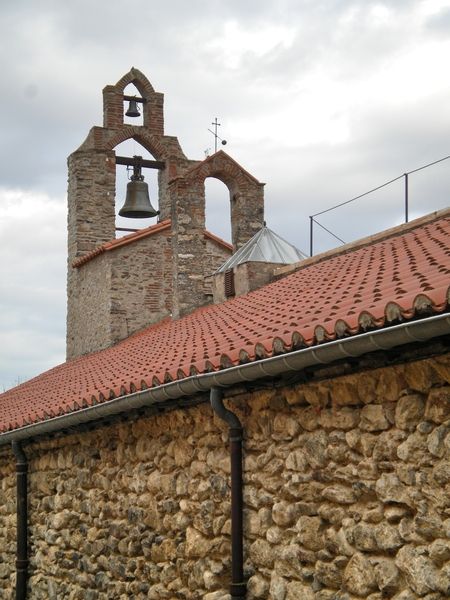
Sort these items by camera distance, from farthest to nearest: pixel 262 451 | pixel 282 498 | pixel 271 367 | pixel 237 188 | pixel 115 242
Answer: pixel 115 242 → pixel 237 188 → pixel 262 451 → pixel 282 498 → pixel 271 367

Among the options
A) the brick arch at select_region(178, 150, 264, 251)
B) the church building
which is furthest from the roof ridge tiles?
the brick arch at select_region(178, 150, 264, 251)

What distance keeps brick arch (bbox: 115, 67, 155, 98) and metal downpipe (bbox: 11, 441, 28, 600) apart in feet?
29.0

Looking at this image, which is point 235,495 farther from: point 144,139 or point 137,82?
point 137,82

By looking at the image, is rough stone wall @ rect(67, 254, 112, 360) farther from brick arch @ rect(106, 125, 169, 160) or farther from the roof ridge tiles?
the roof ridge tiles

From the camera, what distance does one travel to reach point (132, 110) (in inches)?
652

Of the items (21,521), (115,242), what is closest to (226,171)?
(115,242)

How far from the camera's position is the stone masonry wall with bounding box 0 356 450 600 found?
4.63m

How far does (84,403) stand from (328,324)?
3.19 metres

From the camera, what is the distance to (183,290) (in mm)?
13539

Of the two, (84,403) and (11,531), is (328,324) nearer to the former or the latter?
(84,403)

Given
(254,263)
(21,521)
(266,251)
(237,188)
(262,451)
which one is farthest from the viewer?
(237,188)

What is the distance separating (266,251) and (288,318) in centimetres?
607

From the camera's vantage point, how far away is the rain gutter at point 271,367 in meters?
4.34

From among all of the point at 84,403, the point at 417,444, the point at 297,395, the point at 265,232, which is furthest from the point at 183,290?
the point at 417,444
